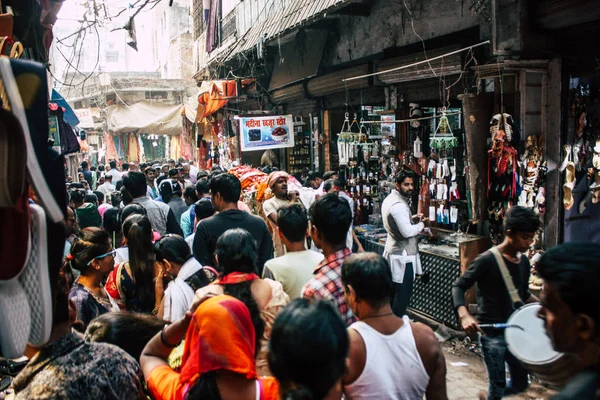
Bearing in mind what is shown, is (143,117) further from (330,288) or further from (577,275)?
A: (577,275)

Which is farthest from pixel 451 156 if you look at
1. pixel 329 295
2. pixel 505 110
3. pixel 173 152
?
pixel 173 152

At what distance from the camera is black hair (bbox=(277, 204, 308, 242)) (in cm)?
368

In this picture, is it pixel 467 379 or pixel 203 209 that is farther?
pixel 203 209

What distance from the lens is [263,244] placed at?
4.59 meters

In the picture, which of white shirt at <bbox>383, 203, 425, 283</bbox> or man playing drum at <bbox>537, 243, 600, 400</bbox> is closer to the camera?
man playing drum at <bbox>537, 243, 600, 400</bbox>

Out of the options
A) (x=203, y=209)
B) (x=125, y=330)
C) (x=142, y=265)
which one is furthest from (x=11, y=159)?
(x=203, y=209)

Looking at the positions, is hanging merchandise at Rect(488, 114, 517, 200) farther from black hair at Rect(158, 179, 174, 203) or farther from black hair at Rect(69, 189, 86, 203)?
black hair at Rect(69, 189, 86, 203)

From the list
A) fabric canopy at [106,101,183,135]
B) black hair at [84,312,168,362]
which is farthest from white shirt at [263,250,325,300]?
fabric canopy at [106,101,183,135]

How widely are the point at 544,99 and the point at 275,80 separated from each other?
848cm

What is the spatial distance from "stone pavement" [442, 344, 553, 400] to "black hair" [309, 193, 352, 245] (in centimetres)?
271

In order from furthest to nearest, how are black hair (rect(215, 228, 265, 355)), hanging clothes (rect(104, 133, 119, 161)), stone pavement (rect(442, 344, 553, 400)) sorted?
hanging clothes (rect(104, 133, 119, 161)) → stone pavement (rect(442, 344, 553, 400)) → black hair (rect(215, 228, 265, 355))

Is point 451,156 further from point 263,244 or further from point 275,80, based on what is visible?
point 275,80

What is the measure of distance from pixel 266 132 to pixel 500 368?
346 inches

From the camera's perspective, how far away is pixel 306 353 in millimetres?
1557
